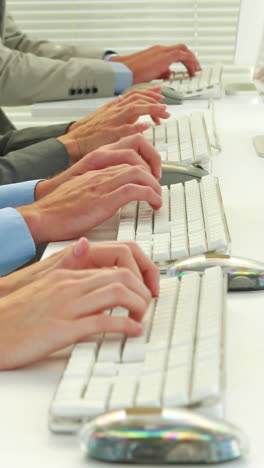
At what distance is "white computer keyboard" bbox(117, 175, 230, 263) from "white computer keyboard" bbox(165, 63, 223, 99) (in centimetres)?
94

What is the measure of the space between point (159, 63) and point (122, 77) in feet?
0.39

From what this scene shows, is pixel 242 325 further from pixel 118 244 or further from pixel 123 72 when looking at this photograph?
pixel 123 72

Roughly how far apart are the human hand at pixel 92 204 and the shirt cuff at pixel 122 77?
1.21m

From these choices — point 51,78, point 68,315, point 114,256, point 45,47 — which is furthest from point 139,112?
point 45,47

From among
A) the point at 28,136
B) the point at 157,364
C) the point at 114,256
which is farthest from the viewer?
the point at 28,136

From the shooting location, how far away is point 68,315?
82cm

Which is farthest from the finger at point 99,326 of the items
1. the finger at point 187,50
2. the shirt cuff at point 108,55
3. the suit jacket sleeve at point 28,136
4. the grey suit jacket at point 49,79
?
the shirt cuff at point 108,55

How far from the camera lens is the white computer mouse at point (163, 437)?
637 millimetres

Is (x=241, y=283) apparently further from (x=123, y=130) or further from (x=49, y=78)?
(x=49, y=78)

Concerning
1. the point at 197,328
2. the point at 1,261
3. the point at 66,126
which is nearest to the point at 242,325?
the point at 197,328

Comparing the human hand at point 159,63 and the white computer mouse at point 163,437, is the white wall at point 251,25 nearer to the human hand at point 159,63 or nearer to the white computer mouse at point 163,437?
the human hand at point 159,63

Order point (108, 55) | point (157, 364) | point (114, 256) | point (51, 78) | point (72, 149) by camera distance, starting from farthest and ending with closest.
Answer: point (108, 55) → point (51, 78) → point (72, 149) → point (114, 256) → point (157, 364)

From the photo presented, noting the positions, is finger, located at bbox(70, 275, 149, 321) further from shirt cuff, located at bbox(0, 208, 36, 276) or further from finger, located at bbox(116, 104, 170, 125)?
finger, located at bbox(116, 104, 170, 125)

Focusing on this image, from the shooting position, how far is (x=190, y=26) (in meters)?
3.79
